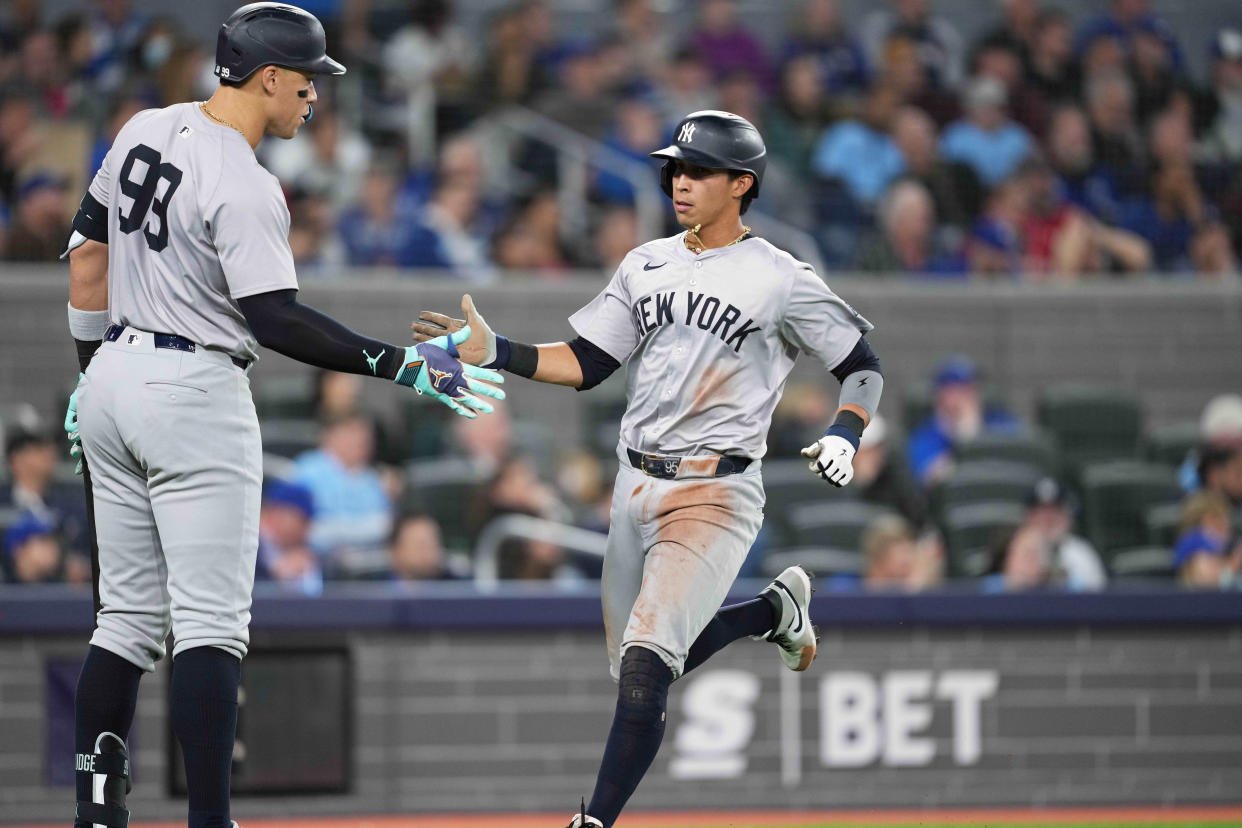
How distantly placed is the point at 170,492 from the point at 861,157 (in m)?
7.85

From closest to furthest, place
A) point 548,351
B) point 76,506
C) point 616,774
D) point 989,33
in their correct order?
1. point 616,774
2. point 548,351
3. point 76,506
4. point 989,33

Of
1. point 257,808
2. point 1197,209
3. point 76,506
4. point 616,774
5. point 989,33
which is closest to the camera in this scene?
point 616,774

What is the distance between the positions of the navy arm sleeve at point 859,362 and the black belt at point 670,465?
378 mm

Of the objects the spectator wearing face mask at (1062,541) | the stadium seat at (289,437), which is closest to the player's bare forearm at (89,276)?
the stadium seat at (289,437)

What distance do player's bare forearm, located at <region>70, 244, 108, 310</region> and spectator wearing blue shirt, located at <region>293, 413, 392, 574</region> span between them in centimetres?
408

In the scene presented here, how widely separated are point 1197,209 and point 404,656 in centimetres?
645

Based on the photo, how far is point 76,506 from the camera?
7926 millimetres

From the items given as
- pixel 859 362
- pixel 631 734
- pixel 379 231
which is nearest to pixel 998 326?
pixel 379 231

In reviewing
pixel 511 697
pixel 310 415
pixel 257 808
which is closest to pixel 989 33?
pixel 310 415

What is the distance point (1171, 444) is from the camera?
9.60 metres

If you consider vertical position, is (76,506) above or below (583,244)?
below

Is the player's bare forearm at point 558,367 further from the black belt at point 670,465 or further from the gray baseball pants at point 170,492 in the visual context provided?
the gray baseball pants at point 170,492

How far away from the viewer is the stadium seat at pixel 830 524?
27.6 feet

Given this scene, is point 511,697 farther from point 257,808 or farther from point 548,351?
point 548,351
